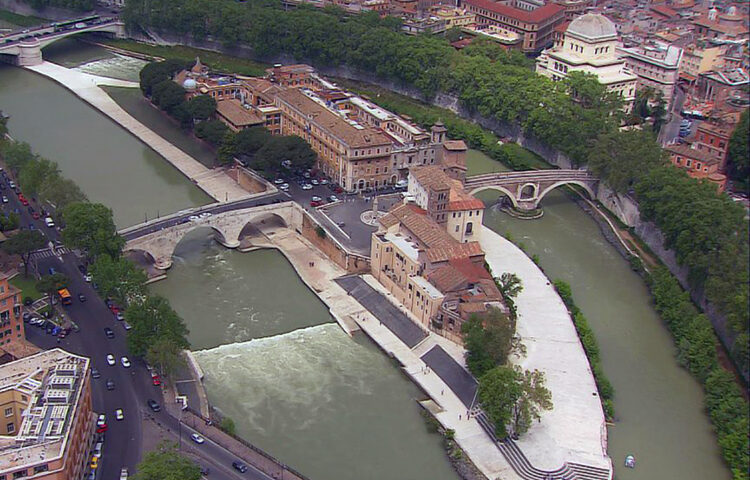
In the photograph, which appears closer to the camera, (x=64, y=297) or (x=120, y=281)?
(x=120, y=281)

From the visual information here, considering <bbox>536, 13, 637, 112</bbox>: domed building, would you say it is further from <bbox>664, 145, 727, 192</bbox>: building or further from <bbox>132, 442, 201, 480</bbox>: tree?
<bbox>132, 442, 201, 480</bbox>: tree

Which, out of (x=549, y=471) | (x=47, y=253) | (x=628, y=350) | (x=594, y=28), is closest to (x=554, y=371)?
(x=628, y=350)

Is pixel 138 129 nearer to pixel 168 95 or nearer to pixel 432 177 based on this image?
pixel 168 95

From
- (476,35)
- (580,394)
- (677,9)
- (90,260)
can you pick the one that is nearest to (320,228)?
(90,260)

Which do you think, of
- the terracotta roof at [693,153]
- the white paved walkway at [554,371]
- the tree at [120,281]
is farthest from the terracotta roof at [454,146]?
the tree at [120,281]

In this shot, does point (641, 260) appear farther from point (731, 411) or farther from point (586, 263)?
point (731, 411)

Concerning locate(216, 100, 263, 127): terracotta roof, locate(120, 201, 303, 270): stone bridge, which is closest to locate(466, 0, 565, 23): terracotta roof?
locate(216, 100, 263, 127): terracotta roof
